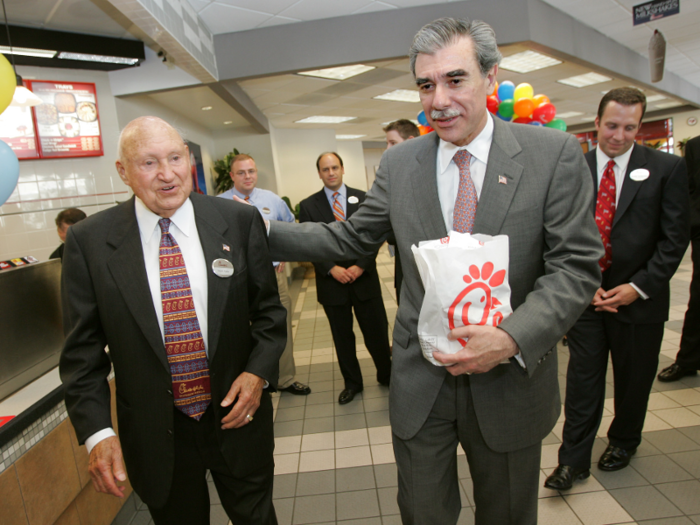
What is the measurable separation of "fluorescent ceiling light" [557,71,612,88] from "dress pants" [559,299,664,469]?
8.35m

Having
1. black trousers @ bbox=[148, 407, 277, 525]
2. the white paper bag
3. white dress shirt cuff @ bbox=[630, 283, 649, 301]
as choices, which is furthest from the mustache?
white dress shirt cuff @ bbox=[630, 283, 649, 301]

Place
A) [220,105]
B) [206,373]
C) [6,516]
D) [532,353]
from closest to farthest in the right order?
[532,353] < [206,373] < [6,516] < [220,105]

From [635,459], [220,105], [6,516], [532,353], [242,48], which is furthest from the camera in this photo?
[220,105]

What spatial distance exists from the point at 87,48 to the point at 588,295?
16.6ft

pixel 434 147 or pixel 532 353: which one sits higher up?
pixel 434 147

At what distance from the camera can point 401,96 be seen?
9.06 m

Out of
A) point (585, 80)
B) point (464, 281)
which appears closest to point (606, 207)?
point (464, 281)

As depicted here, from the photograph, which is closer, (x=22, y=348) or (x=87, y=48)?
(x=22, y=348)

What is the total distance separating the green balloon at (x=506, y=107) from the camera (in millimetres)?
3795

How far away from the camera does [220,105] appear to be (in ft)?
23.0

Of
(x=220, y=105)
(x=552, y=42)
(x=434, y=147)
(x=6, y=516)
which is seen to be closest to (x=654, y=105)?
(x=552, y=42)

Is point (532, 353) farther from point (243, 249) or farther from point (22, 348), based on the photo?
point (22, 348)

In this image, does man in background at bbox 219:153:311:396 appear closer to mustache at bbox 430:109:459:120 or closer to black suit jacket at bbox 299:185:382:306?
black suit jacket at bbox 299:185:382:306

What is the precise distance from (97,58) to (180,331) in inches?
176
